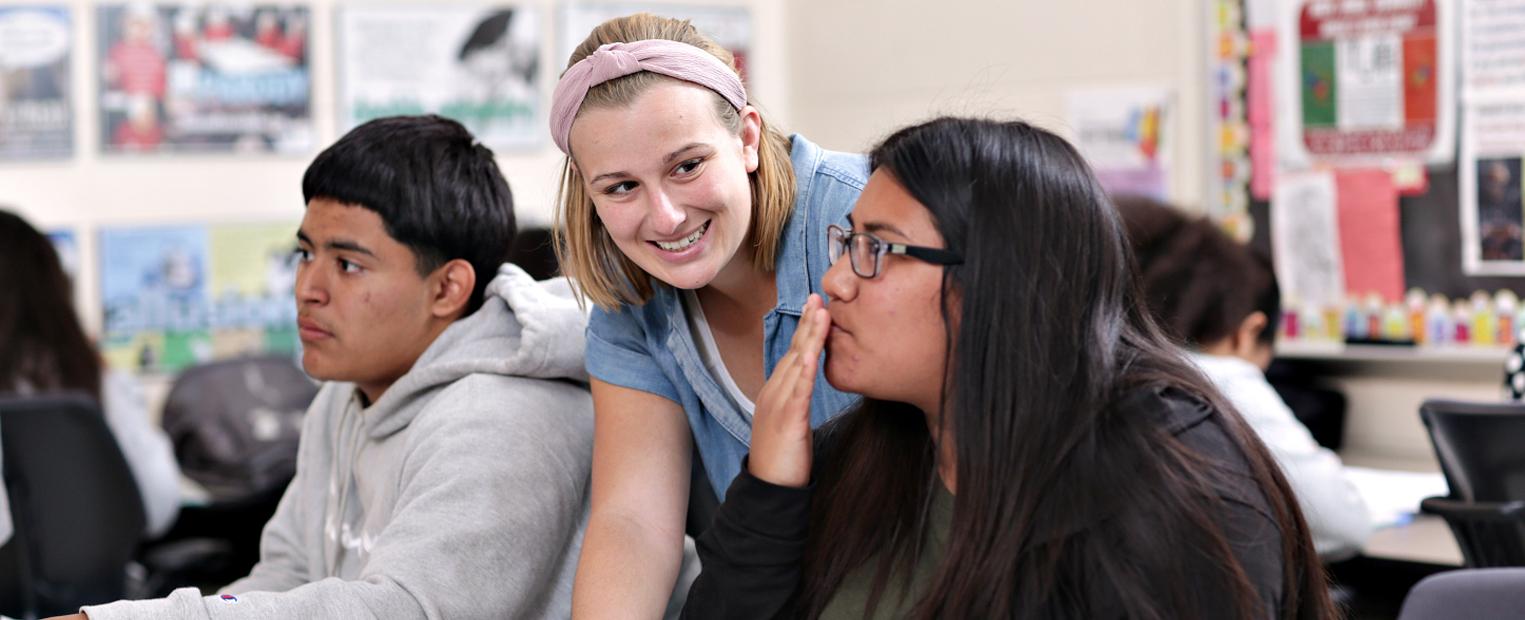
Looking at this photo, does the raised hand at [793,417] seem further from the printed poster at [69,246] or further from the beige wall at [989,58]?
the printed poster at [69,246]

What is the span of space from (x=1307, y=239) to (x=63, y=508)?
2772 millimetres

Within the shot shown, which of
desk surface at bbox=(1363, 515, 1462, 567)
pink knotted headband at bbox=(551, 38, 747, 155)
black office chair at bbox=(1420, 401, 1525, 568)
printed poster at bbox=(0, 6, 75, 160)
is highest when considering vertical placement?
printed poster at bbox=(0, 6, 75, 160)

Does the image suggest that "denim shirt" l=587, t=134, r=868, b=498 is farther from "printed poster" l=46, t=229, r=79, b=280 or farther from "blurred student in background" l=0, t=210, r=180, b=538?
"printed poster" l=46, t=229, r=79, b=280

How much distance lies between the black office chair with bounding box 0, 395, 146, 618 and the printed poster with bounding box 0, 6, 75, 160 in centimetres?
152

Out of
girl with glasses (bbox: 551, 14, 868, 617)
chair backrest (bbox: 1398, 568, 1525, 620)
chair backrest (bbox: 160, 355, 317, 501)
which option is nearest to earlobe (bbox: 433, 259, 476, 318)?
girl with glasses (bbox: 551, 14, 868, 617)

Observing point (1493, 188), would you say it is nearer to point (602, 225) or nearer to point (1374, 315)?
point (1374, 315)

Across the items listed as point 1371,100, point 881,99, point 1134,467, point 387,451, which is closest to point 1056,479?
point 1134,467

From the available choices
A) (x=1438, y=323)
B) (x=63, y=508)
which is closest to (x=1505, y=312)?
(x=1438, y=323)

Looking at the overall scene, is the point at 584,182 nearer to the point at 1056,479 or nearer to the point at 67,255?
the point at 1056,479

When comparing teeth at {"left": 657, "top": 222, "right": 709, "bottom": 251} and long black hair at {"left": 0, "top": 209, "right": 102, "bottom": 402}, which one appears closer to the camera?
teeth at {"left": 657, "top": 222, "right": 709, "bottom": 251}

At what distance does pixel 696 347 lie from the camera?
67.6 inches

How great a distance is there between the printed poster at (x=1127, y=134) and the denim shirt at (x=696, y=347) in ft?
8.26

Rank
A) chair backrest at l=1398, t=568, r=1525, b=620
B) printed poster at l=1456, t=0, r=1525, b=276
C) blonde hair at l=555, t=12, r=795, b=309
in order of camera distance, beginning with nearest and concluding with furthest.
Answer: chair backrest at l=1398, t=568, r=1525, b=620
blonde hair at l=555, t=12, r=795, b=309
printed poster at l=1456, t=0, r=1525, b=276

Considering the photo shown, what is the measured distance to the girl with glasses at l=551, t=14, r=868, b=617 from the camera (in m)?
1.53
